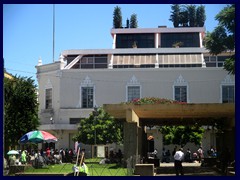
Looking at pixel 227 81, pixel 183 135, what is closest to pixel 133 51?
pixel 227 81

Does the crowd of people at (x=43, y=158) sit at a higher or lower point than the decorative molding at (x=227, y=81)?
lower

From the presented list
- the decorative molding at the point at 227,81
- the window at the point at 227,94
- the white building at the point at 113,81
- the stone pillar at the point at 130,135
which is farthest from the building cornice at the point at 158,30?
the stone pillar at the point at 130,135

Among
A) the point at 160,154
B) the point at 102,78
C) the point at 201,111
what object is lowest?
the point at 160,154

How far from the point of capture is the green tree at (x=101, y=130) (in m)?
31.1

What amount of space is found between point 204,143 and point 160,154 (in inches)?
128

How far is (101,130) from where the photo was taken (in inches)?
1242

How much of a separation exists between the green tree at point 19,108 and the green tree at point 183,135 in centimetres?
991

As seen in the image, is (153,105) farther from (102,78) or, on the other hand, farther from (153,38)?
(153,38)

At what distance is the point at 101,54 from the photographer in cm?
4003

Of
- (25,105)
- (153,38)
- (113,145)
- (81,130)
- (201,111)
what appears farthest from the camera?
(153,38)

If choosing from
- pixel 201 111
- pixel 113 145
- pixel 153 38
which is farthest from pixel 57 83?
pixel 201 111

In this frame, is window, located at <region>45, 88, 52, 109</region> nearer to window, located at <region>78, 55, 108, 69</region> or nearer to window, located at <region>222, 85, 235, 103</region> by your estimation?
window, located at <region>78, 55, 108, 69</region>

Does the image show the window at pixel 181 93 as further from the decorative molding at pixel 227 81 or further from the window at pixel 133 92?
the decorative molding at pixel 227 81

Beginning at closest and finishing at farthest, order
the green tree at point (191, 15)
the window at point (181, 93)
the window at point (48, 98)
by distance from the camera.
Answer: the window at point (181, 93) < the window at point (48, 98) < the green tree at point (191, 15)
